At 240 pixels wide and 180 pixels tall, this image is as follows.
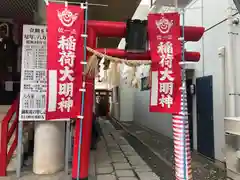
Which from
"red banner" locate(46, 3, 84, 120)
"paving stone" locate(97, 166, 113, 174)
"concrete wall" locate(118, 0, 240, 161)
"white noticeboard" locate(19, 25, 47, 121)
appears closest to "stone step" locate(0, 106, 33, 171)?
"white noticeboard" locate(19, 25, 47, 121)

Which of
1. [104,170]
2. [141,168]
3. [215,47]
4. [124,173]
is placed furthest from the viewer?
[215,47]

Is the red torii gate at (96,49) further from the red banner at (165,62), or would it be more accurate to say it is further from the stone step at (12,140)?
the stone step at (12,140)

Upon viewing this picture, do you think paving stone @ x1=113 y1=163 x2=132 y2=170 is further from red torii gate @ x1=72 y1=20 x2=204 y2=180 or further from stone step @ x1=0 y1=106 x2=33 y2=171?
stone step @ x1=0 y1=106 x2=33 y2=171

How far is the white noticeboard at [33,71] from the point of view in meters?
4.08

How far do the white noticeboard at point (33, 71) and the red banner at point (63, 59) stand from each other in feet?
4.70

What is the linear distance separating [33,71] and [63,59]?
1.58 metres

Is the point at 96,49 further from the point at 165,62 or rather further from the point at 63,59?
the point at 165,62

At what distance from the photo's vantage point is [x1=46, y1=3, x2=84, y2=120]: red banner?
278 cm

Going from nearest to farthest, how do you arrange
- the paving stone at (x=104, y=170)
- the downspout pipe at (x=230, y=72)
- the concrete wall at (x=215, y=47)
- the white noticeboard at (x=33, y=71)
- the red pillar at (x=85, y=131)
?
the red pillar at (x=85, y=131) → the white noticeboard at (x=33, y=71) → the paving stone at (x=104, y=170) → the downspout pipe at (x=230, y=72) → the concrete wall at (x=215, y=47)

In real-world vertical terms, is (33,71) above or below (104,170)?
above

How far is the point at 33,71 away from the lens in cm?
412

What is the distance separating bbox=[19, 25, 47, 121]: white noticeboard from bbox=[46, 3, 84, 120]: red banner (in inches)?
56.4

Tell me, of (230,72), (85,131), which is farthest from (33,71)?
(230,72)

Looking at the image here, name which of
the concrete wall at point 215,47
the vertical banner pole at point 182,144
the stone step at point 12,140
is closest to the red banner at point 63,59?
the vertical banner pole at point 182,144
